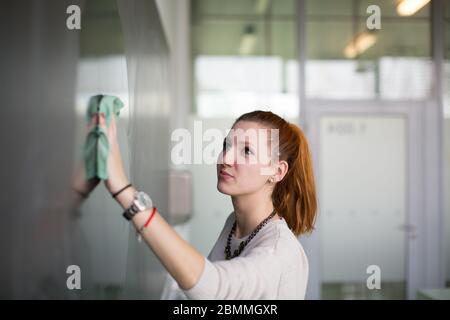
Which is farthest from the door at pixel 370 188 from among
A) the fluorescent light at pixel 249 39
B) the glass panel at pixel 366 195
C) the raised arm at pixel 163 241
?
the raised arm at pixel 163 241

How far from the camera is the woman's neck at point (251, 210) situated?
802 mm

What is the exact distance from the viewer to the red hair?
79 cm

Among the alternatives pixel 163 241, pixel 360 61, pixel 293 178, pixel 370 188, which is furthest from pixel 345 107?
pixel 163 241

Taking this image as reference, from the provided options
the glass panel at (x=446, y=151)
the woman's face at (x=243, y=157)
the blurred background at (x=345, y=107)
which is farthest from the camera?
the glass panel at (x=446, y=151)

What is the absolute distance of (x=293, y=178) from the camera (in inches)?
32.4

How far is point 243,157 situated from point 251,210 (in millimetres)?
82

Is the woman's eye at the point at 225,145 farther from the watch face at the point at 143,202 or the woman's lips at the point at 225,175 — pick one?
the watch face at the point at 143,202

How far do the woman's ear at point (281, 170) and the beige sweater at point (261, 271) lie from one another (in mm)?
61

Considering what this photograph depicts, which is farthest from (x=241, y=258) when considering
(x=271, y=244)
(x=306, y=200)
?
(x=306, y=200)

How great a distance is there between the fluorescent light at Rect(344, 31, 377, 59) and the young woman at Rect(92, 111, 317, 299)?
2900 mm
